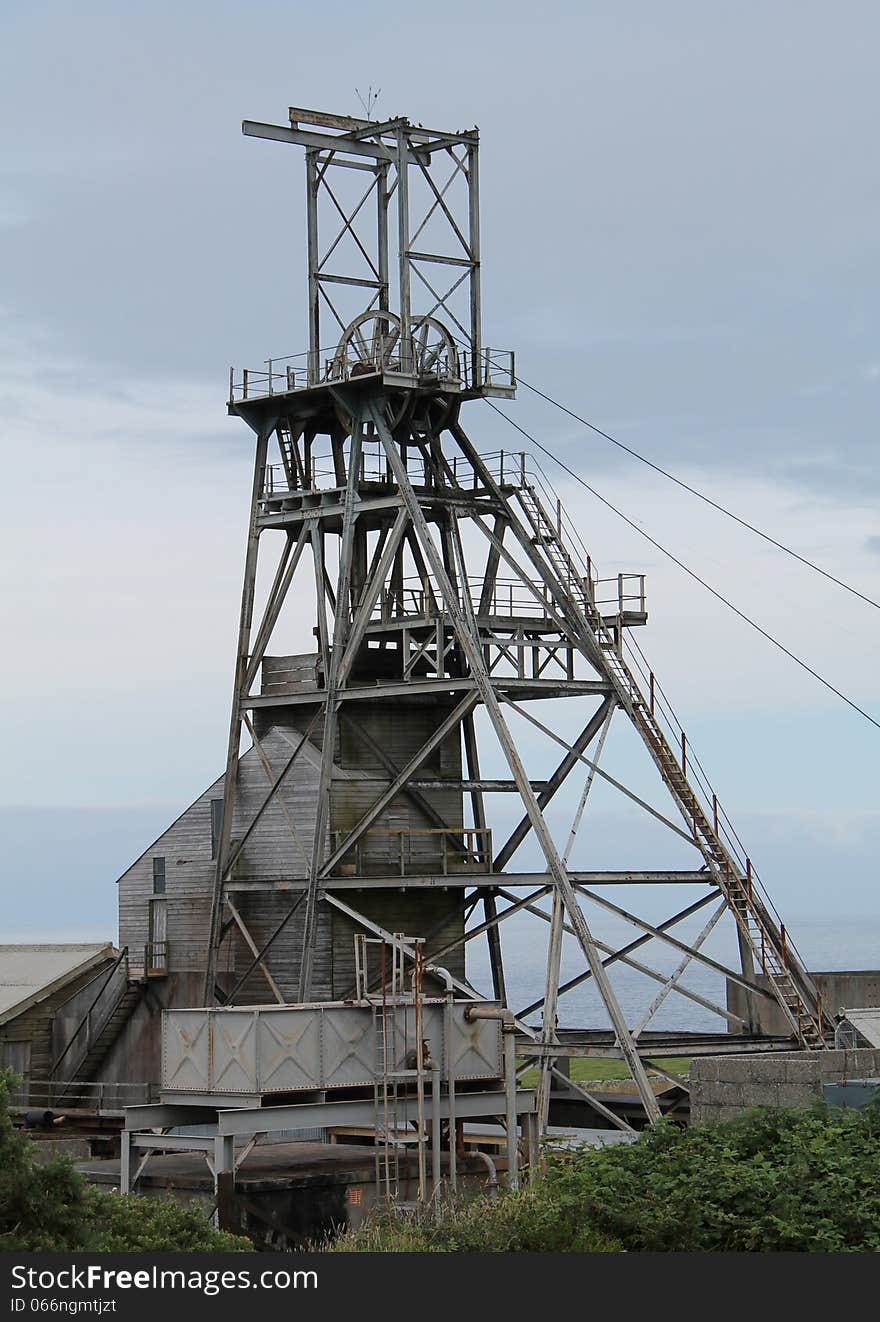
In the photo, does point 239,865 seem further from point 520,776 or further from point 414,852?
point 520,776

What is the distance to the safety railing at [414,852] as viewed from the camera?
50812 millimetres

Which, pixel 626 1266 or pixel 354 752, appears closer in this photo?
pixel 626 1266

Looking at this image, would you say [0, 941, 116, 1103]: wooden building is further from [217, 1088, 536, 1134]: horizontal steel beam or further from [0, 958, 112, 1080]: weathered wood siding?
[217, 1088, 536, 1134]: horizontal steel beam

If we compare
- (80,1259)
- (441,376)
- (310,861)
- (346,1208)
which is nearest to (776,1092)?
(346,1208)

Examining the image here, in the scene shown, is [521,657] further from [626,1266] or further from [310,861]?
[626,1266]

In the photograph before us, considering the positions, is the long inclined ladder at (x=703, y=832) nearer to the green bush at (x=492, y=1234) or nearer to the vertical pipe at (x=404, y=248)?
the vertical pipe at (x=404, y=248)

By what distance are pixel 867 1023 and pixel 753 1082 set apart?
32.4 feet

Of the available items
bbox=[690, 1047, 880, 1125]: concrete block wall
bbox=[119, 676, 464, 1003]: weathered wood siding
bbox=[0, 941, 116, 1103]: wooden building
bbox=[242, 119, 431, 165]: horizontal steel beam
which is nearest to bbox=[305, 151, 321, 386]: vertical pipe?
bbox=[242, 119, 431, 165]: horizontal steel beam

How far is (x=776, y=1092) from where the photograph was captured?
33375 millimetres

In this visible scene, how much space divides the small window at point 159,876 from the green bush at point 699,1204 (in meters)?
26.9

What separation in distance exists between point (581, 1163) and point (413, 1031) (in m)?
12.5

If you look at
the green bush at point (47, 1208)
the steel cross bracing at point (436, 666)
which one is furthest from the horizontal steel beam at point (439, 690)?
the green bush at point (47, 1208)

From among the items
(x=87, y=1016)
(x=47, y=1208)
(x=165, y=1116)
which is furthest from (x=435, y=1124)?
(x=47, y=1208)

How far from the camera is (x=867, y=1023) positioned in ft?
141
